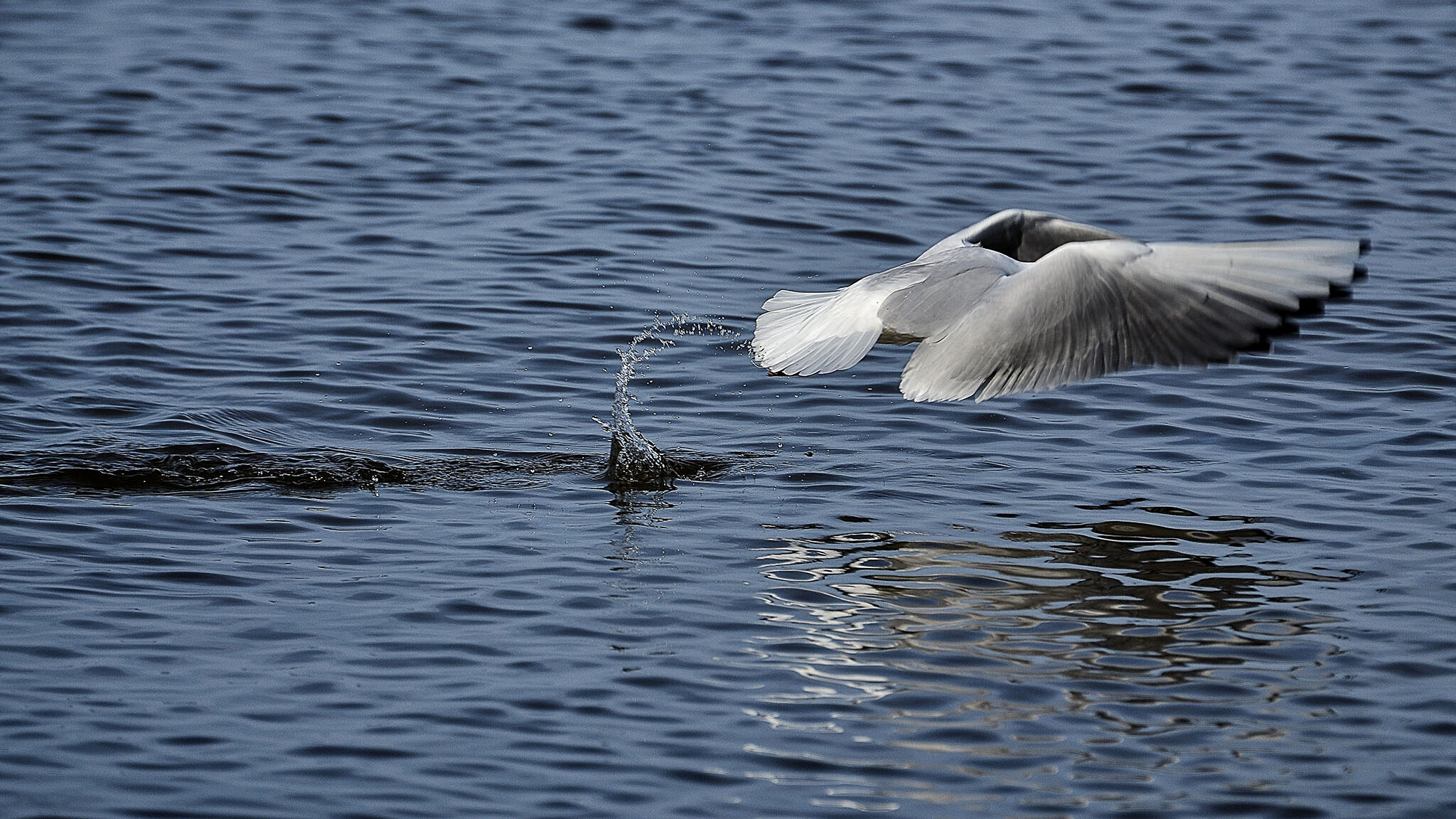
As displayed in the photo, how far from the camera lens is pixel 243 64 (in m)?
13.8

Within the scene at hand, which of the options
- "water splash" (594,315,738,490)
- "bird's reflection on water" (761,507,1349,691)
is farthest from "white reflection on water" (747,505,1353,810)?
"water splash" (594,315,738,490)

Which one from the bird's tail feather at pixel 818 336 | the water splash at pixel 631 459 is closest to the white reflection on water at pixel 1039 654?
the bird's tail feather at pixel 818 336

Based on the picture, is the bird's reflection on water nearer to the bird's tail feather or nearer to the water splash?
the bird's tail feather

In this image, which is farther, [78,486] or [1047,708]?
[78,486]

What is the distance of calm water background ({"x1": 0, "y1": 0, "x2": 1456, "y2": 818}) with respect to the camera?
175 inches

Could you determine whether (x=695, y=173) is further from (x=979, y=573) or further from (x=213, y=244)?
(x=979, y=573)

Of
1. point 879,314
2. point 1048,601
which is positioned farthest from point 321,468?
point 1048,601

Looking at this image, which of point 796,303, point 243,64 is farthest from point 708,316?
point 243,64

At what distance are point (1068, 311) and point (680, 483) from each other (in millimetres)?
1586

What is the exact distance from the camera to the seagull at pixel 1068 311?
5543 mm

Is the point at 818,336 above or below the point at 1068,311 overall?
below

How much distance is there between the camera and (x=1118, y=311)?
227 inches

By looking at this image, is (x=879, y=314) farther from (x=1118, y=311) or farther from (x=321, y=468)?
(x=321, y=468)

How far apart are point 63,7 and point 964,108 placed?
796 centimetres
